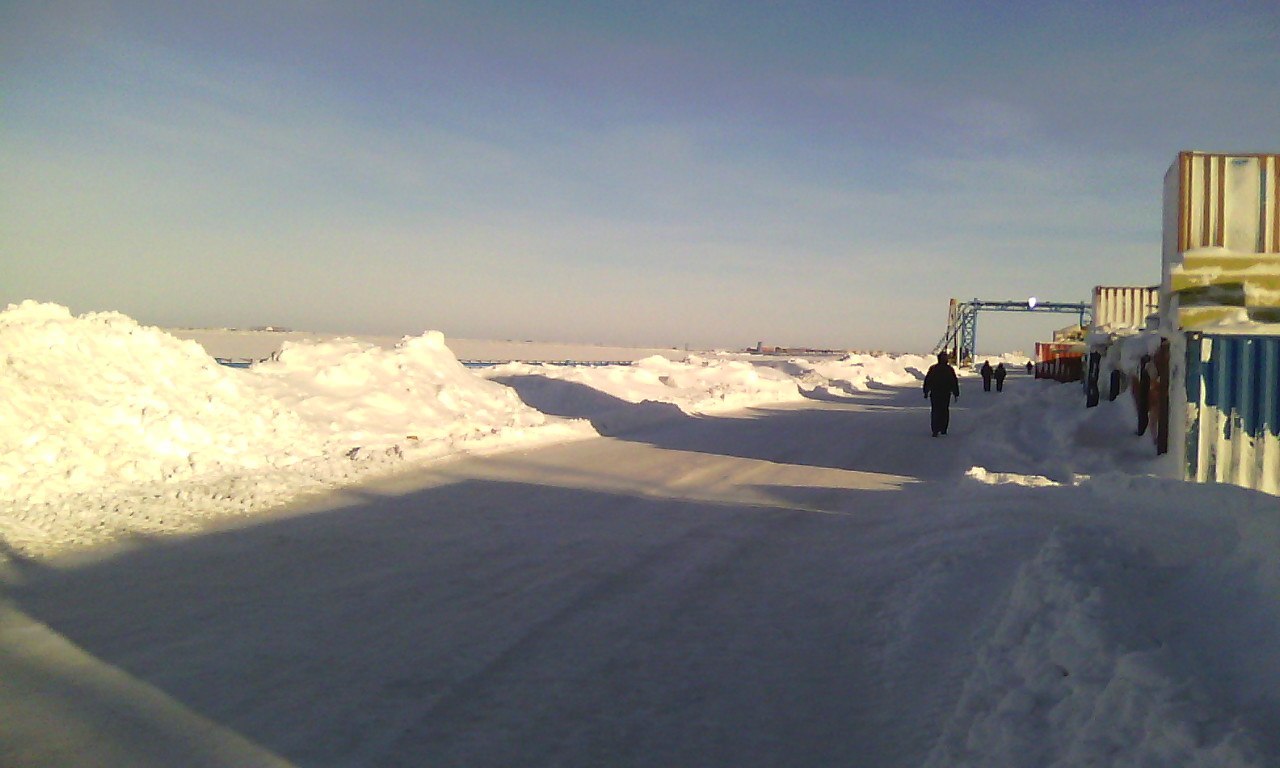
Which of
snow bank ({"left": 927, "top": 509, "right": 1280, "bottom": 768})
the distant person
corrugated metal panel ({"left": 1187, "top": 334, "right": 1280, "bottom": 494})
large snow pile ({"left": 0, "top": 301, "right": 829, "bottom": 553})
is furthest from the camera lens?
the distant person

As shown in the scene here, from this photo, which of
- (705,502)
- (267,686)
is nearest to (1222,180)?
(705,502)

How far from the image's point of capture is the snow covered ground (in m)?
3.39

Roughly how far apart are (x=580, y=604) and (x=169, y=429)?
7.68 m

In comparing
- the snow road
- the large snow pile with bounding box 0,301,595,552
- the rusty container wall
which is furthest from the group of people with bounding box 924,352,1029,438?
the rusty container wall

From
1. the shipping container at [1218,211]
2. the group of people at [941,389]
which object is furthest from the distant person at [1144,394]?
the group of people at [941,389]

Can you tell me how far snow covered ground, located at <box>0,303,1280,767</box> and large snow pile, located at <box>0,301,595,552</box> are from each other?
0.19 ft

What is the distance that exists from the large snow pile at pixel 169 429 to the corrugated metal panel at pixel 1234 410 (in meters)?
10.1

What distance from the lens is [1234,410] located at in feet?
26.5

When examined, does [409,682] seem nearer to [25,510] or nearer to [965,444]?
[25,510]

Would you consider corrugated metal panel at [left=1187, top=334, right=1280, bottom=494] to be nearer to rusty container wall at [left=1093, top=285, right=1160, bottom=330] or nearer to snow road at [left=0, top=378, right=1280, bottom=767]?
snow road at [left=0, top=378, right=1280, bottom=767]

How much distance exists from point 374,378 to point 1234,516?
582 inches

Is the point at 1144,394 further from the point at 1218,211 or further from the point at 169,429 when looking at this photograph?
the point at 169,429

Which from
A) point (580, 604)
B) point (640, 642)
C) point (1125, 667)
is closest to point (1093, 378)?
point (580, 604)

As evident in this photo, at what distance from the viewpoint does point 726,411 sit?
2303 cm
